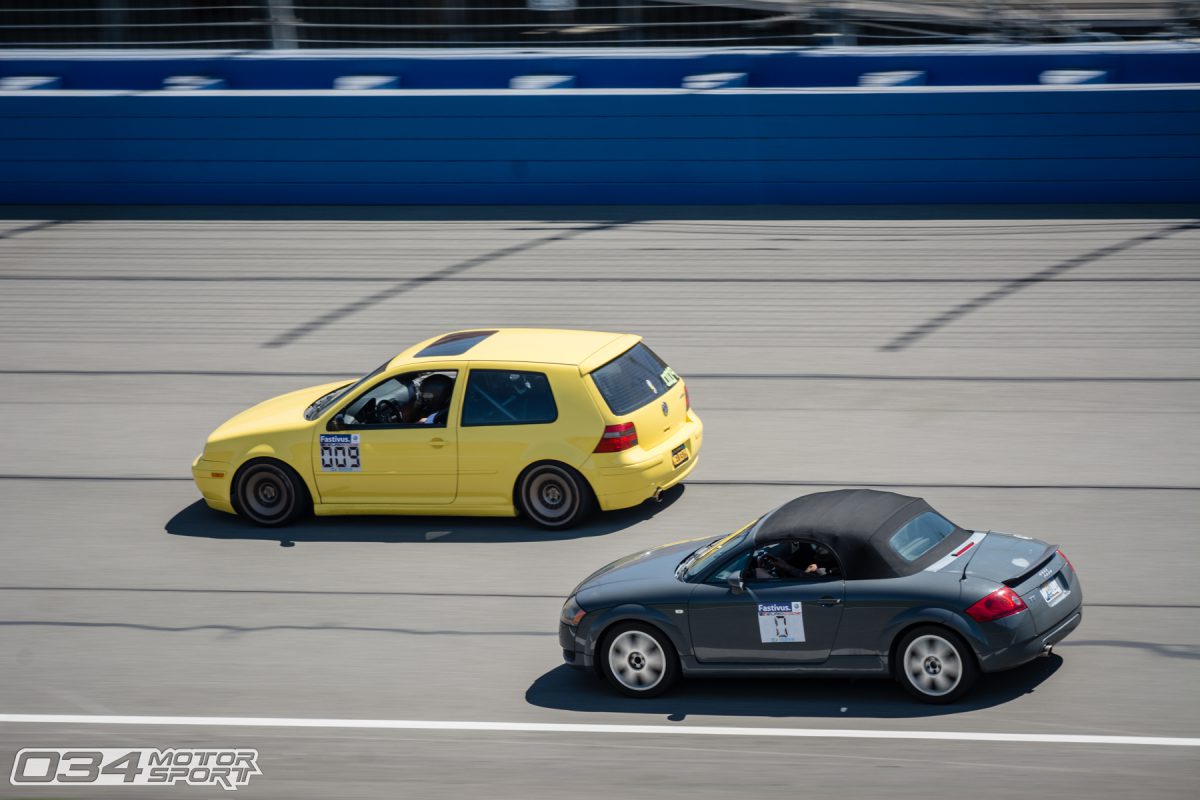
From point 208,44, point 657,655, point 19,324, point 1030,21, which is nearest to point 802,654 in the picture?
point 657,655

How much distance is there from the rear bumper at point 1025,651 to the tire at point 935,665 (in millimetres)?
98

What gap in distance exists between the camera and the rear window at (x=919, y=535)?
770 cm

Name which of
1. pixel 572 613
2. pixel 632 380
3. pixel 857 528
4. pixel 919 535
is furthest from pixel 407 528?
pixel 919 535

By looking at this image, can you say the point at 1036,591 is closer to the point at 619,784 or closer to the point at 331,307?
the point at 619,784

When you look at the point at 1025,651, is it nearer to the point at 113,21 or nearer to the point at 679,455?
the point at 679,455

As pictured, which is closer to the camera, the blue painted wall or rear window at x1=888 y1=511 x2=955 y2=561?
rear window at x1=888 y1=511 x2=955 y2=561

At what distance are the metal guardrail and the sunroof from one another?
388 inches

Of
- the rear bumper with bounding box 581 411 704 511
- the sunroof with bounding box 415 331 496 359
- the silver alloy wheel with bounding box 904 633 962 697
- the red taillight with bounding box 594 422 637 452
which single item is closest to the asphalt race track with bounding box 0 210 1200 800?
the silver alloy wheel with bounding box 904 633 962 697

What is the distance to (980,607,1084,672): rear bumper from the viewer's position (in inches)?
287

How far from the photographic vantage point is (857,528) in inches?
303

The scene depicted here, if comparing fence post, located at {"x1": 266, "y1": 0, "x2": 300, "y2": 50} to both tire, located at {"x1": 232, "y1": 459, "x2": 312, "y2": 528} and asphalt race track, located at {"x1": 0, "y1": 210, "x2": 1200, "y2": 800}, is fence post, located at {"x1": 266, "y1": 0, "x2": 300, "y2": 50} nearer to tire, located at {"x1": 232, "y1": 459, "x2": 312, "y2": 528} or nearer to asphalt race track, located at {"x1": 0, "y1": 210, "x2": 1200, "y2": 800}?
asphalt race track, located at {"x1": 0, "y1": 210, "x2": 1200, "y2": 800}

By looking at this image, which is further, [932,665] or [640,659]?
[640,659]

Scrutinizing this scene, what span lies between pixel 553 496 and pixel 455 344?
1.49 m

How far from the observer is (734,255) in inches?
679
